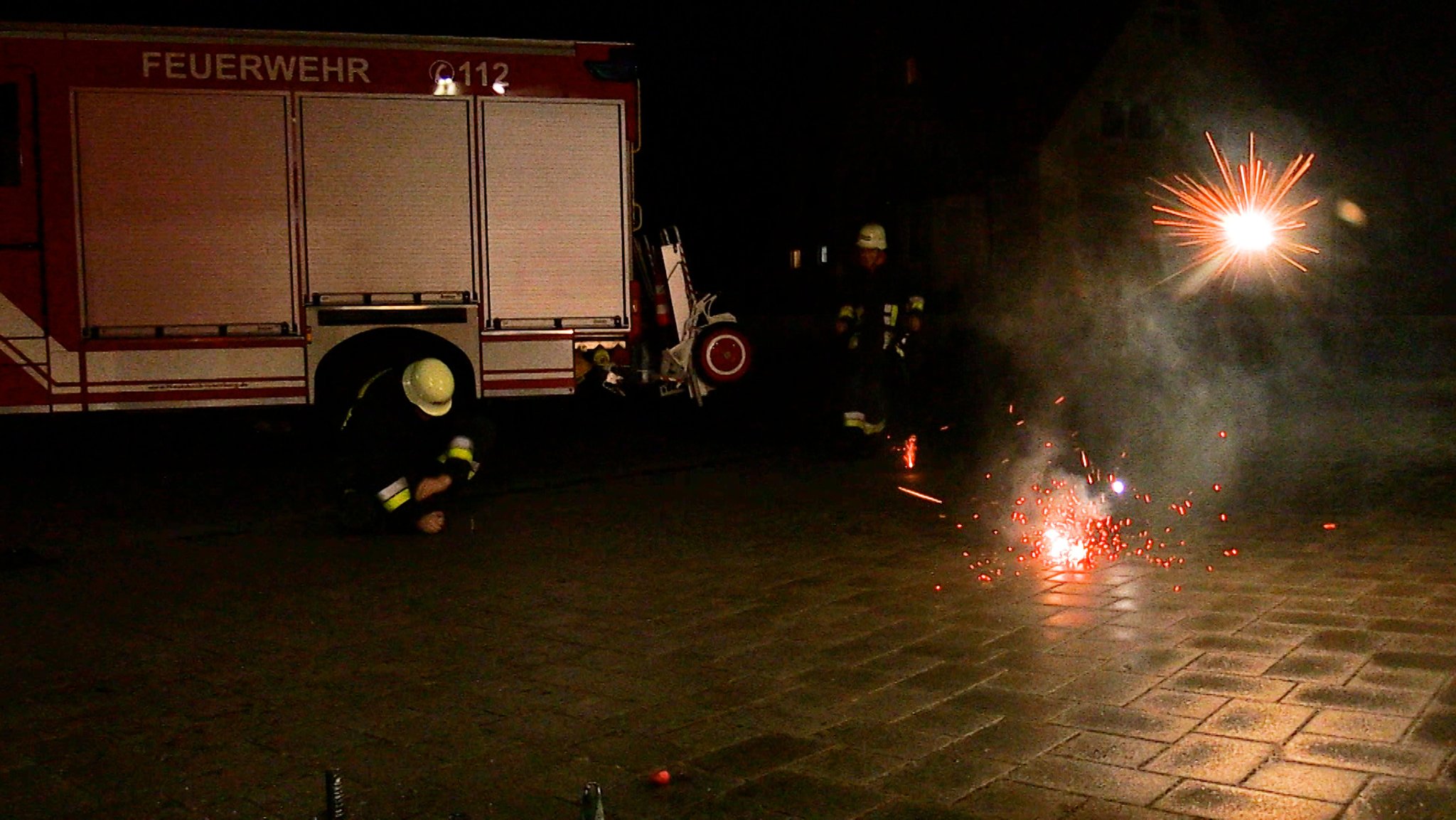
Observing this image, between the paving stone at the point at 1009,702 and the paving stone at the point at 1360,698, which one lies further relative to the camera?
the paving stone at the point at 1009,702

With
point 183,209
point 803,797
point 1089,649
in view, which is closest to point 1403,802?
point 803,797

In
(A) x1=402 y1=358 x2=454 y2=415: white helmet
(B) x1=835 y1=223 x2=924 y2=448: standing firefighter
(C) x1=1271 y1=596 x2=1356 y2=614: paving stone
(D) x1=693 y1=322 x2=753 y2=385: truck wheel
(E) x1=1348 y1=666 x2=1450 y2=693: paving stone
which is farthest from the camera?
(D) x1=693 y1=322 x2=753 y2=385: truck wheel

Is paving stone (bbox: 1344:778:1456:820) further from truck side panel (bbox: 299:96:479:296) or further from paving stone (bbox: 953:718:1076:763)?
truck side panel (bbox: 299:96:479:296)

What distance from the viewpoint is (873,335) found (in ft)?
37.4

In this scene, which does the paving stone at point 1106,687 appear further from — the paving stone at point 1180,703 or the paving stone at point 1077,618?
the paving stone at point 1077,618

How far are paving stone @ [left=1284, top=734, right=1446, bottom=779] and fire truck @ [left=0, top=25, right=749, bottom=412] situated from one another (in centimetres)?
838

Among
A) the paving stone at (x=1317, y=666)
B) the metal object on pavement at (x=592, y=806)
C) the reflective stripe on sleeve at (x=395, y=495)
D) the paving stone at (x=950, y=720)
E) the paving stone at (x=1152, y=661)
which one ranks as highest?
the reflective stripe on sleeve at (x=395, y=495)

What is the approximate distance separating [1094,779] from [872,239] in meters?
8.09

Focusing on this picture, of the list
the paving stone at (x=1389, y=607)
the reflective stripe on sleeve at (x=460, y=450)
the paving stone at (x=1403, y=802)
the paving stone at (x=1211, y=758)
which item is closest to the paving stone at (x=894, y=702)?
the paving stone at (x=1211, y=758)

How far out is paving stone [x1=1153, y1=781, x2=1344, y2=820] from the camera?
11.6ft

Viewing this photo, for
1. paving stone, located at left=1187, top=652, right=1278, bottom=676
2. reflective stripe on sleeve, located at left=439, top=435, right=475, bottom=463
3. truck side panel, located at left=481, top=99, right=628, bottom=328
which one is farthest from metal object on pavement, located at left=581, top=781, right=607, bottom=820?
truck side panel, located at left=481, top=99, right=628, bottom=328

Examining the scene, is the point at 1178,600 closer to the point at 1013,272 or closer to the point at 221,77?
the point at 221,77

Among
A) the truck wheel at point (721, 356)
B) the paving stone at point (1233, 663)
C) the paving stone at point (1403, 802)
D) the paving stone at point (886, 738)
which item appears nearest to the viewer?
the paving stone at point (1403, 802)

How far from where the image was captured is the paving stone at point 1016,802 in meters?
3.63
